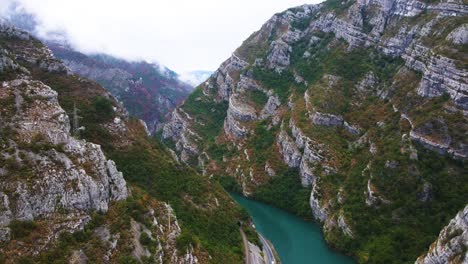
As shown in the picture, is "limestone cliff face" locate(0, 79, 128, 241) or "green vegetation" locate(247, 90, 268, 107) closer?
"limestone cliff face" locate(0, 79, 128, 241)

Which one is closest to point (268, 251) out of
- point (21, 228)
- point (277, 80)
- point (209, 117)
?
point (21, 228)

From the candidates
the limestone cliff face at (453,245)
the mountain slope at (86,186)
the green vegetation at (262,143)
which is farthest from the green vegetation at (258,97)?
the limestone cliff face at (453,245)

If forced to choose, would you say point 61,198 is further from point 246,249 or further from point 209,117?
point 209,117

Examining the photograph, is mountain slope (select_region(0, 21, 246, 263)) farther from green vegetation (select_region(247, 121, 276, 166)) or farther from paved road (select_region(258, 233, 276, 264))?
green vegetation (select_region(247, 121, 276, 166))

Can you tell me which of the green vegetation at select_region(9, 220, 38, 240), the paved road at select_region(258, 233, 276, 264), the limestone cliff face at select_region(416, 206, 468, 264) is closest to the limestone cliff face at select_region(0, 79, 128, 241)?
the green vegetation at select_region(9, 220, 38, 240)

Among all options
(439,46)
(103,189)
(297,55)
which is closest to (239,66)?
(297,55)

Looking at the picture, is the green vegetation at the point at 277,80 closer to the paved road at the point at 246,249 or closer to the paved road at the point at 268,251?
the paved road at the point at 268,251

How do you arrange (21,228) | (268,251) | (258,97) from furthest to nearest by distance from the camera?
(258,97)
(268,251)
(21,228)
